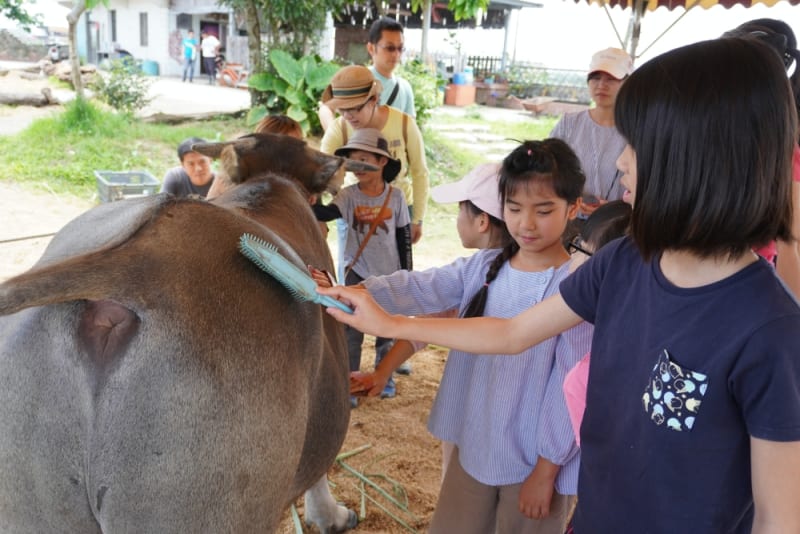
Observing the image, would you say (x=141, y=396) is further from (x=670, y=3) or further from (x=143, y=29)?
(x=143, y=29)

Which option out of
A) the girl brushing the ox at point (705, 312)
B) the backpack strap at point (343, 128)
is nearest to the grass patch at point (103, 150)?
the backpack strap at point (343, 128)

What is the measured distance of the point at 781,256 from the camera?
2594 millimetres

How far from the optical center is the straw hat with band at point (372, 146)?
437 centimetres

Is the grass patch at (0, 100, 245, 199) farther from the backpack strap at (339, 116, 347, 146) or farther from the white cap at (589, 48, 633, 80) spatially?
the white cap at (589, 48, 633, 80)

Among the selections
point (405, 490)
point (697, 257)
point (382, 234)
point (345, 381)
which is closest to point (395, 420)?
point (405, 490)

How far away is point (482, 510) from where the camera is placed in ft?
8.71

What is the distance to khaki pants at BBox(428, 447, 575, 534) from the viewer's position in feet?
8.52

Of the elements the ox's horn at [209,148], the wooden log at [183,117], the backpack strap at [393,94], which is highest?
the backpack strap at [393,94]

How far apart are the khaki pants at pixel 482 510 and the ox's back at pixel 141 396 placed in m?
0.93

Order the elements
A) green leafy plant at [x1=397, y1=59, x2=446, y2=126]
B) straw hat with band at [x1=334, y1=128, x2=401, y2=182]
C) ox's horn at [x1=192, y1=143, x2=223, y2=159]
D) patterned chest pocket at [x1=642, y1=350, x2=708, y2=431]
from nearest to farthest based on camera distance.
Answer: patterned chest pocket at [x1=642, y1=350, x2=708, y2=431] < ox's horn at [x1=192, y1=143, x2=223, y2=159] < straw hat with band at [x1=334, y1=128, x2=401, y2=182] < green leafy plant at [x1=397, y1=59, x2=446, y2=126]

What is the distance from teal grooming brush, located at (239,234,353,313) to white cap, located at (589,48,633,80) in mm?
3408

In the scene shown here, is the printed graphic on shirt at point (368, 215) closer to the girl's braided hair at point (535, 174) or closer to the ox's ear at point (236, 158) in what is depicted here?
the ox's ear at point (236, 158)

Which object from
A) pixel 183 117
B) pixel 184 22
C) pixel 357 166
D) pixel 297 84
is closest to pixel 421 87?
pixel 297 84

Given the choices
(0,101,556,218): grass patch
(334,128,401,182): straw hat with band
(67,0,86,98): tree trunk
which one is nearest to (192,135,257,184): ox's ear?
(334,128,401,182): straw hat with band
